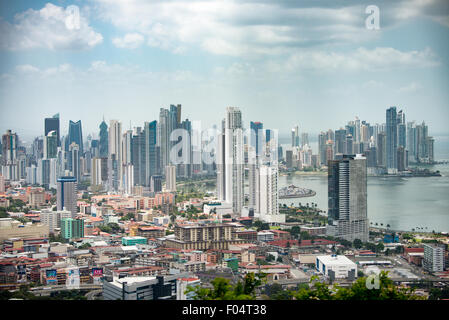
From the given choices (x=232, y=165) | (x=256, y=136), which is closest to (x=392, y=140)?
(x=256, y=136)

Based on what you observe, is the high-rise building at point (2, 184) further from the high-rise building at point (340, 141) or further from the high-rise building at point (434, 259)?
the high-rise building at point (434, 259)

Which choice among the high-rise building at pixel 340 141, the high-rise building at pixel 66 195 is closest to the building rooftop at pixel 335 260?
the high-rise building at pixel 340 141

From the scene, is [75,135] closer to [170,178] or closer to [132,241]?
[170,178]
